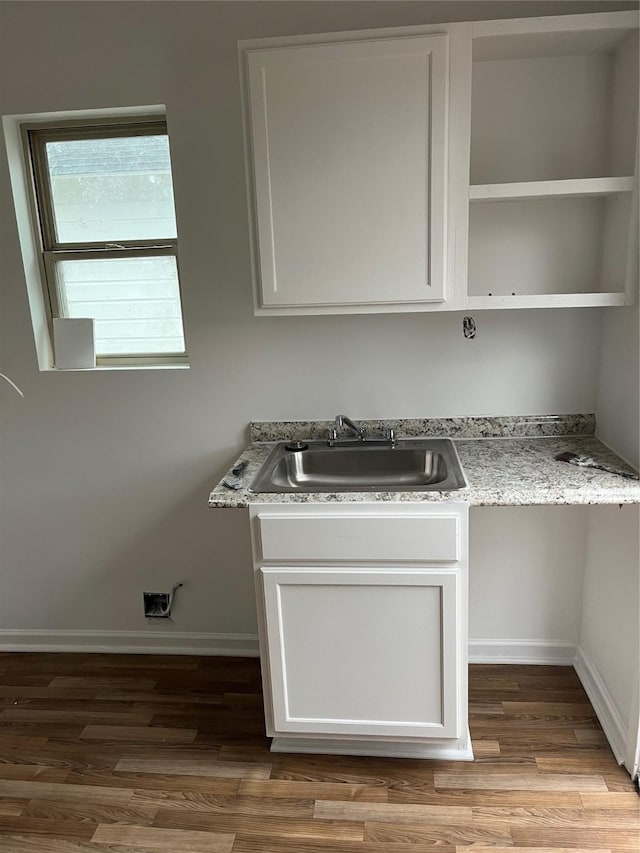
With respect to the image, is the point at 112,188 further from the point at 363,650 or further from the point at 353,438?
the point at 363,650

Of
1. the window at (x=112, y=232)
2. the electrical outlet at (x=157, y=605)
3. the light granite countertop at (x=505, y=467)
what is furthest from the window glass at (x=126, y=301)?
the electrical outlet at (x=157, y=605)

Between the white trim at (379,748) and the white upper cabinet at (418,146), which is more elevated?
the white upper cabinet at (418,146)

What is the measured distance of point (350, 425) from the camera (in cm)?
221

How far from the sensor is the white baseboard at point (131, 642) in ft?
8.43

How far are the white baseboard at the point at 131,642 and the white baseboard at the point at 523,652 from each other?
36.1 inches

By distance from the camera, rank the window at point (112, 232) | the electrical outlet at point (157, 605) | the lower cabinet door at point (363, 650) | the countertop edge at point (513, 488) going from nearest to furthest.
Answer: the countertop edge at point (513, 488)
the lower cabinet door at point (363, 650)
the window at point (112, 232)
the electrical outlet at point (157, 605)

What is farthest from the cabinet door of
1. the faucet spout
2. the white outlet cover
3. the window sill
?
the white outlet cover

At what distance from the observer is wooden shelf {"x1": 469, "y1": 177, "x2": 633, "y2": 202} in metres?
1.79

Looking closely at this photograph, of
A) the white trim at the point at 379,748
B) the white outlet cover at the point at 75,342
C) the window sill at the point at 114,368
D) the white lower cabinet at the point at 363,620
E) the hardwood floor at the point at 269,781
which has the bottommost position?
the hardwood floor at the point at 269,781

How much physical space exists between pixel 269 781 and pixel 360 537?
0.87 meters

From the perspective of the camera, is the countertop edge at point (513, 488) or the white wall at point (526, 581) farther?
the white wall at point (526, 581)

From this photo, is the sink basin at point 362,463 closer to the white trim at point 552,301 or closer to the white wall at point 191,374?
the white wall at point 191,374

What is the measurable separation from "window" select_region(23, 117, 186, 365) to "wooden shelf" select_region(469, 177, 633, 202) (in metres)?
1.18

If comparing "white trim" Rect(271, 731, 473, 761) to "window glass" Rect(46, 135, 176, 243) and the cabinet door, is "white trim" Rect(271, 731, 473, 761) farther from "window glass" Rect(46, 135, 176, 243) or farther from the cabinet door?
"window glass" Rect(46, 135, 176, 243)
